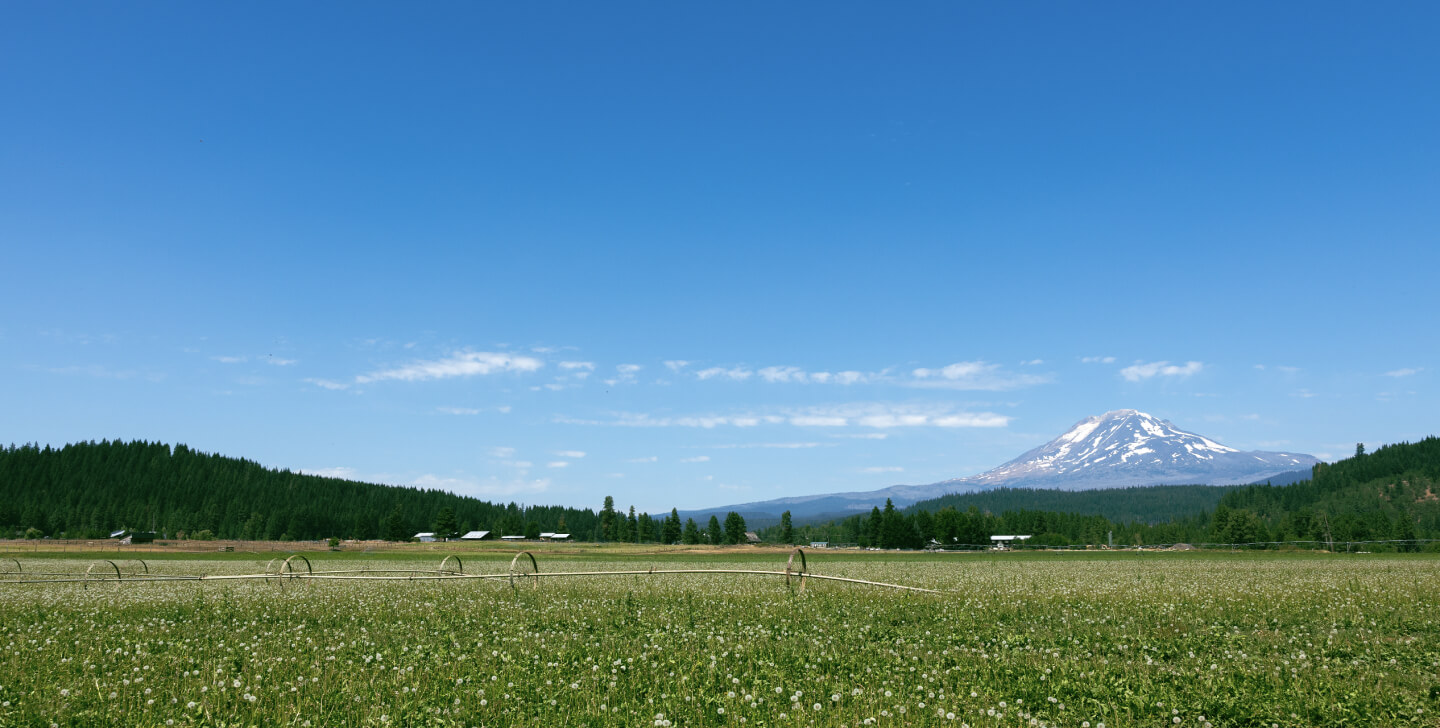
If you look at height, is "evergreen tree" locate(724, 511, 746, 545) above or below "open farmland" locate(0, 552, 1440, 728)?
below

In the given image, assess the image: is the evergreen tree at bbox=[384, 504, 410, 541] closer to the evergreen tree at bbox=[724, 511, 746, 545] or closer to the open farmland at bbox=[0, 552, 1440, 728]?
the evergreen tree at bbox=[724, 511, 746, 545]

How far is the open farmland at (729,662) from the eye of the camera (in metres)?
9.02

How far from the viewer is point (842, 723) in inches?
320

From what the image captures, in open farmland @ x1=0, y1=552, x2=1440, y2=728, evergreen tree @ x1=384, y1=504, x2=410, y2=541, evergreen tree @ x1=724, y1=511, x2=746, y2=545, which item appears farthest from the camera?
evergreen tree @ x1=384, y1=504, x2=410, y2=541

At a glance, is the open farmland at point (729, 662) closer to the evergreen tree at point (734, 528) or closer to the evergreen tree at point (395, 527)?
the evergreen tree at point (734, 528)

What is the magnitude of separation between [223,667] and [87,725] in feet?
10.0

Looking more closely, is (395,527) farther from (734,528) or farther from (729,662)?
(729,662)

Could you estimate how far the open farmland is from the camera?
355 inches

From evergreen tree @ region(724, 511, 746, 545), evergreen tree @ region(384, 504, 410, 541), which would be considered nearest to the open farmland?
evergreen tree @ region(724, 511, 746, 545)

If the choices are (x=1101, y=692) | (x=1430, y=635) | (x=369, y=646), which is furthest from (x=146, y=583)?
(x=1430, y=635)

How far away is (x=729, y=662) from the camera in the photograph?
1209cm

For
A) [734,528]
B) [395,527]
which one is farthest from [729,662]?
[395,527]

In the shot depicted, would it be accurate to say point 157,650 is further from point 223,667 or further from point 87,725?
point 87,725

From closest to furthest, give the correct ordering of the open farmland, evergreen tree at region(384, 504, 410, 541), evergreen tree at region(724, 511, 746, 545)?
the open farmland
evergreen tree at region(724, 511, 746, 545)
evergreen tree at region(384, 504, 410, 541)
